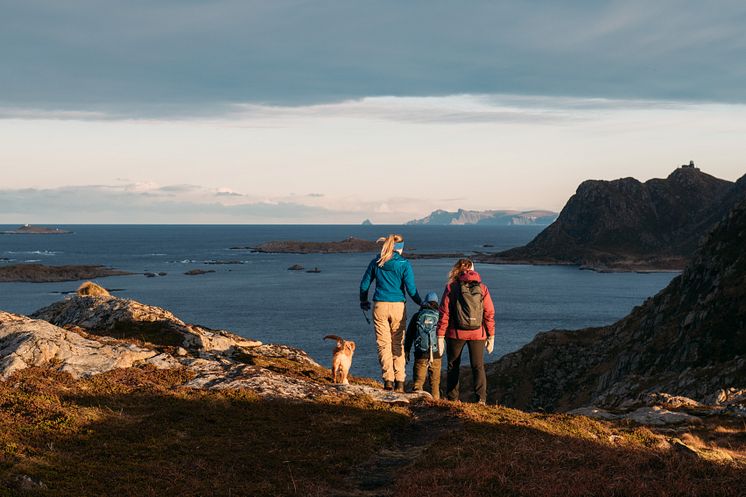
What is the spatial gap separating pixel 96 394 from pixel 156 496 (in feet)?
20.4

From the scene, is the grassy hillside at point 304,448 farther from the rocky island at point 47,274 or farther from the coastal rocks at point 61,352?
the rocky island at point 47,274

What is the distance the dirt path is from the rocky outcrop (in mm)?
1409

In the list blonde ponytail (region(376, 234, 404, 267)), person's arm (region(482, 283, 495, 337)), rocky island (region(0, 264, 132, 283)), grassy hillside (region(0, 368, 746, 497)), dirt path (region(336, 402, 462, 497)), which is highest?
blonde ponytail (region(376, 234, 404, 267))

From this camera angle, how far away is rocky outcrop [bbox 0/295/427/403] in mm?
17250

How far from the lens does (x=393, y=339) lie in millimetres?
18281

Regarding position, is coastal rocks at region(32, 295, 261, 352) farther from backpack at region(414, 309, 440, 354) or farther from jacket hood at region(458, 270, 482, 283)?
jacket hood at region(458, 270, 482, 283)

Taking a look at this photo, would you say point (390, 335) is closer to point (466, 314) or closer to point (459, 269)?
point (466, 314)

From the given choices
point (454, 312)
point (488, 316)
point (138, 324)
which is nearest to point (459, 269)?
point (454, 312)

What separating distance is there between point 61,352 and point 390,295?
896 centimetres

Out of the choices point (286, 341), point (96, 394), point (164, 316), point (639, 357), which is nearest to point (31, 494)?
point (96, 394)

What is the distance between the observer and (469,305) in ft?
56.4

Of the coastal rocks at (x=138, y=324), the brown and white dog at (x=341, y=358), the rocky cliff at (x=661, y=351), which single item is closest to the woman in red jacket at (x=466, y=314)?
the brown and white dog at (x=341, y=358)

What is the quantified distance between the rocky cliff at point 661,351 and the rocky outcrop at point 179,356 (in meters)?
19.9

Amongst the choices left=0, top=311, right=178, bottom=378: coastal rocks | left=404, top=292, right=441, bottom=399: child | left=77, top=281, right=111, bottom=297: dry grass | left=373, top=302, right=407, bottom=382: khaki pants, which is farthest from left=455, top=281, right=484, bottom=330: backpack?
left=77, top=281, right=111, bottom=297: dry grass
